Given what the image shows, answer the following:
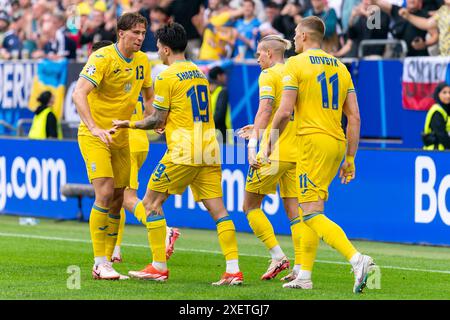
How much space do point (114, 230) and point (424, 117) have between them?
7.10 meters

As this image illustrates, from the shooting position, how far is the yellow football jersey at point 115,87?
11156 millimetres

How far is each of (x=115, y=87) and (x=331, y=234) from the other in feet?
9.35

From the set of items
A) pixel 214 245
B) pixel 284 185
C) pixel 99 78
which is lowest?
pixel 214 245

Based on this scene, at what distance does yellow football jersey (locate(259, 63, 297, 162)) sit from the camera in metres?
11.0

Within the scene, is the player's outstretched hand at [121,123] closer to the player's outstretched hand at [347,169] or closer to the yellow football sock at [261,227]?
the yellow football sock at [261,227]

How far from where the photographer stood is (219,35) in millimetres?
20766

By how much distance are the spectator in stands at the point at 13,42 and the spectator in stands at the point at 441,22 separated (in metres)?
11.0

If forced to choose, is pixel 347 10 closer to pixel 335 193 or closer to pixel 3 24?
pixel 335 193

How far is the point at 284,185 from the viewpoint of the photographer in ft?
38.7

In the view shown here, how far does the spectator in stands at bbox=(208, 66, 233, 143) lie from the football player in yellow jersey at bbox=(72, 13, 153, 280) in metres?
7.25

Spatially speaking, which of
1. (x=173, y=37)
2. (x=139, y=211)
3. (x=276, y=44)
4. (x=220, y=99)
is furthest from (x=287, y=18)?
(x=173, y=37)
